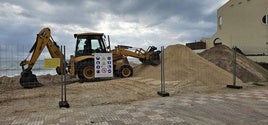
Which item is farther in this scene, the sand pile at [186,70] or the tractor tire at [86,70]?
the tractor tire at [86,70]

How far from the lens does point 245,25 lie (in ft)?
102

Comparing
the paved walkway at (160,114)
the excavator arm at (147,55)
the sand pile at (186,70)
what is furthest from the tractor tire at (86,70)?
the paved walkway at (160,114)

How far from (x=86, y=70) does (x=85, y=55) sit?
110cm

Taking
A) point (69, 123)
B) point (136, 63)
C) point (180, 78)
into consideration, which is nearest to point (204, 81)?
point (180, 78)

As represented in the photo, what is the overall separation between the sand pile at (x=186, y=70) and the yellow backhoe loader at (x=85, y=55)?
95 centimetres

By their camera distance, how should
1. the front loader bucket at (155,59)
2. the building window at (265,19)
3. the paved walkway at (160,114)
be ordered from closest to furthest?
the paved walkway at (160,114)
the front loader bucket at (155,59)
the building window at (265,19)

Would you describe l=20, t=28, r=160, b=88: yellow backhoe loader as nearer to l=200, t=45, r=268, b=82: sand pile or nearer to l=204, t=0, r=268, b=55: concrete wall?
l=200, t=45, r=268, b=82: sand pile

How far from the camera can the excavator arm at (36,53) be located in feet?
39.3

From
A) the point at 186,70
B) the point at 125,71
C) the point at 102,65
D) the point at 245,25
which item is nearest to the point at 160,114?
the point at 102,65

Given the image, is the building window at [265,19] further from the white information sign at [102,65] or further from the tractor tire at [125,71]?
the white information sign at [102,65]

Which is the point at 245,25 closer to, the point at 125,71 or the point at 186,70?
the point at 186,70

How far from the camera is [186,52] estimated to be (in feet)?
53.6

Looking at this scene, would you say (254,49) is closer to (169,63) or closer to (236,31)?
(236,31)

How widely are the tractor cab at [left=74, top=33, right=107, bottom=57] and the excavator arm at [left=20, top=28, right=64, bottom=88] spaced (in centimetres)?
160
